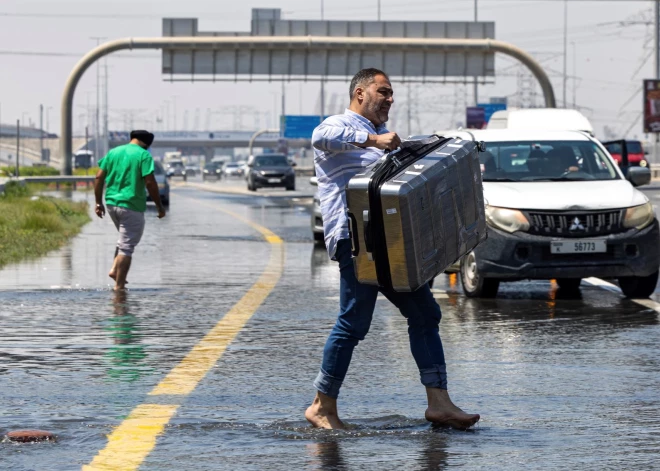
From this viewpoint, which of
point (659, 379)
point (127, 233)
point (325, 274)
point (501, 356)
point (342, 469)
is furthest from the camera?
point (325, 274)

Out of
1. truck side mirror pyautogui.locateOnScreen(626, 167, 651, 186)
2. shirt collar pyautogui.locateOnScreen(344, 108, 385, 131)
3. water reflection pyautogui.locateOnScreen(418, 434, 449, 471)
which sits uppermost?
shirt collar pyautogui.locateOnScreen(344, 108, 385, 131)

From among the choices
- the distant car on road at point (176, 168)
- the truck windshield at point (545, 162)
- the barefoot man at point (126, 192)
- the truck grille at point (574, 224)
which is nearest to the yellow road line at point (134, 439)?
the truck grille at point (574, 224)

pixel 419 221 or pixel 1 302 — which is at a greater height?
pixel 419 221

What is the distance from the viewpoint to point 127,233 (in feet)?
50.2

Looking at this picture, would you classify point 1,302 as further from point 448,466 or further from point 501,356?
point 448,466

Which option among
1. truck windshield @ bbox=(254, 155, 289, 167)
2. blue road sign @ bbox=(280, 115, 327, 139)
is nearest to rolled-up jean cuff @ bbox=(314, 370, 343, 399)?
truck windshield @ bbox=(254, 155, 289, 167)

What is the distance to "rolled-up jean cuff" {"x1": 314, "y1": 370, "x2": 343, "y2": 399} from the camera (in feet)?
23.9

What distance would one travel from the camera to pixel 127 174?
15.3 m

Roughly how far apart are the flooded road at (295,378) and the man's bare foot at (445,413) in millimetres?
65

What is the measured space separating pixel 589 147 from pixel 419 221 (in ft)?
29.7

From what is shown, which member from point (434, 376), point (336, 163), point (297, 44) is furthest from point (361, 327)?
point (297, 44)

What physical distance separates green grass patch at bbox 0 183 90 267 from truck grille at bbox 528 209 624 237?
7.47 meters

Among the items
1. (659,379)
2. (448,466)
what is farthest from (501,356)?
(448,466)

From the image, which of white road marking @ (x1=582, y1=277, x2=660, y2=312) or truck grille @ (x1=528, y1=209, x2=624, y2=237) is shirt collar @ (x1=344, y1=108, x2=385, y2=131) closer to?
white road marking @ (x1=582, y1=277, x2=660, y2=312)
